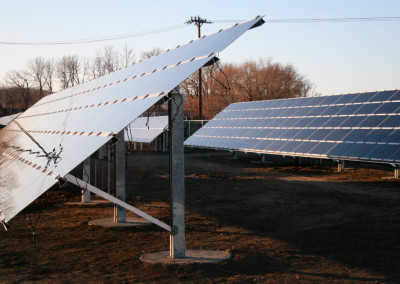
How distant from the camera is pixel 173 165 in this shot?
789cm

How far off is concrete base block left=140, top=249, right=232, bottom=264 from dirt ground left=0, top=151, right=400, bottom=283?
0.18 meters

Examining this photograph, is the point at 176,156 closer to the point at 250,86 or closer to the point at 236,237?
the point at 236,237

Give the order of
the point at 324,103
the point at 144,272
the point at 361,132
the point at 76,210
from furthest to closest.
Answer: the point at 324,103
the point at 361,132
the point at 76,210
the point at 144,272

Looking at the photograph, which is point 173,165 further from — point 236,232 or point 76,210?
point 76,210

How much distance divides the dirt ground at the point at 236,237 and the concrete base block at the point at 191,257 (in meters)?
0.18

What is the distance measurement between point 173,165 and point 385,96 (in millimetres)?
17123

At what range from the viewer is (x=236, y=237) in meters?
10.1

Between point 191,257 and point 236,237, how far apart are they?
6.64 feet

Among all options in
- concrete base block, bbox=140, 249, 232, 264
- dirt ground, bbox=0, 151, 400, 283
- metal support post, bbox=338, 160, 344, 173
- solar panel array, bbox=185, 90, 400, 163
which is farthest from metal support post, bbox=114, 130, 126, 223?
metal support post, bbox=338, 160, 344, 173

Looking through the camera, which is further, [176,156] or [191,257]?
[191,257]

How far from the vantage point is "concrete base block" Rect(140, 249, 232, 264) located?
26.4 feet

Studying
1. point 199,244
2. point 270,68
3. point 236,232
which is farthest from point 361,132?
point 270,68

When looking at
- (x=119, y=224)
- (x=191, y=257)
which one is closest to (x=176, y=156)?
(x=191, y=257)

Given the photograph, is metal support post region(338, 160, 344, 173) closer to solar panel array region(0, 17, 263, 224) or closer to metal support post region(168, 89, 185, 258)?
solar panel array region(0, 17, 263, 224)
